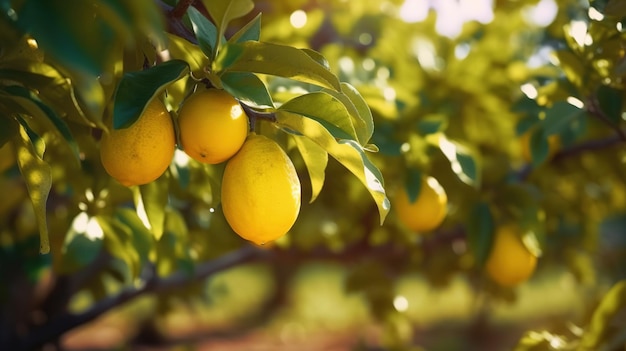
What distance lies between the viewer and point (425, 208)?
1.20 m

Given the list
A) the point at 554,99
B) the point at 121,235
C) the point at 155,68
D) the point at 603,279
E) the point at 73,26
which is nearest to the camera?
the point at 73,26

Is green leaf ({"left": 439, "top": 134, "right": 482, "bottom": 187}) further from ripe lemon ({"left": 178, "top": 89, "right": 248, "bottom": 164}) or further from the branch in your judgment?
the branch

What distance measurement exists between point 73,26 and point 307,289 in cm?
609

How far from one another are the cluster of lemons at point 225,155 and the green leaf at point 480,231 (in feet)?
2.15

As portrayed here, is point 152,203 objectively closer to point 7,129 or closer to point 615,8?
point 7,129

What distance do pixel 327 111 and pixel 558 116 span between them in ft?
1.81

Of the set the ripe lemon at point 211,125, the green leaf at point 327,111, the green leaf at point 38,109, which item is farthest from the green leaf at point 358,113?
the green leaf at point 38,109

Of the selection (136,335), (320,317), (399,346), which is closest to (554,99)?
(399,346)

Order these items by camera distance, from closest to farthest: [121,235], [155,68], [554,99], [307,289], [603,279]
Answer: [155,68] < [121,235] < [554,99] < [603,279] < [307,289]

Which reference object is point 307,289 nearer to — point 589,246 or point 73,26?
point 589,246

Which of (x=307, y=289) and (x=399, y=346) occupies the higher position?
(x=399, y=346)

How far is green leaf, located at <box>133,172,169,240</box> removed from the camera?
903 millimetres

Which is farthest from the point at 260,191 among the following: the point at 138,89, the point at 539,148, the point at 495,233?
the point at 495,233

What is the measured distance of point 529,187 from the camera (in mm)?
1357
